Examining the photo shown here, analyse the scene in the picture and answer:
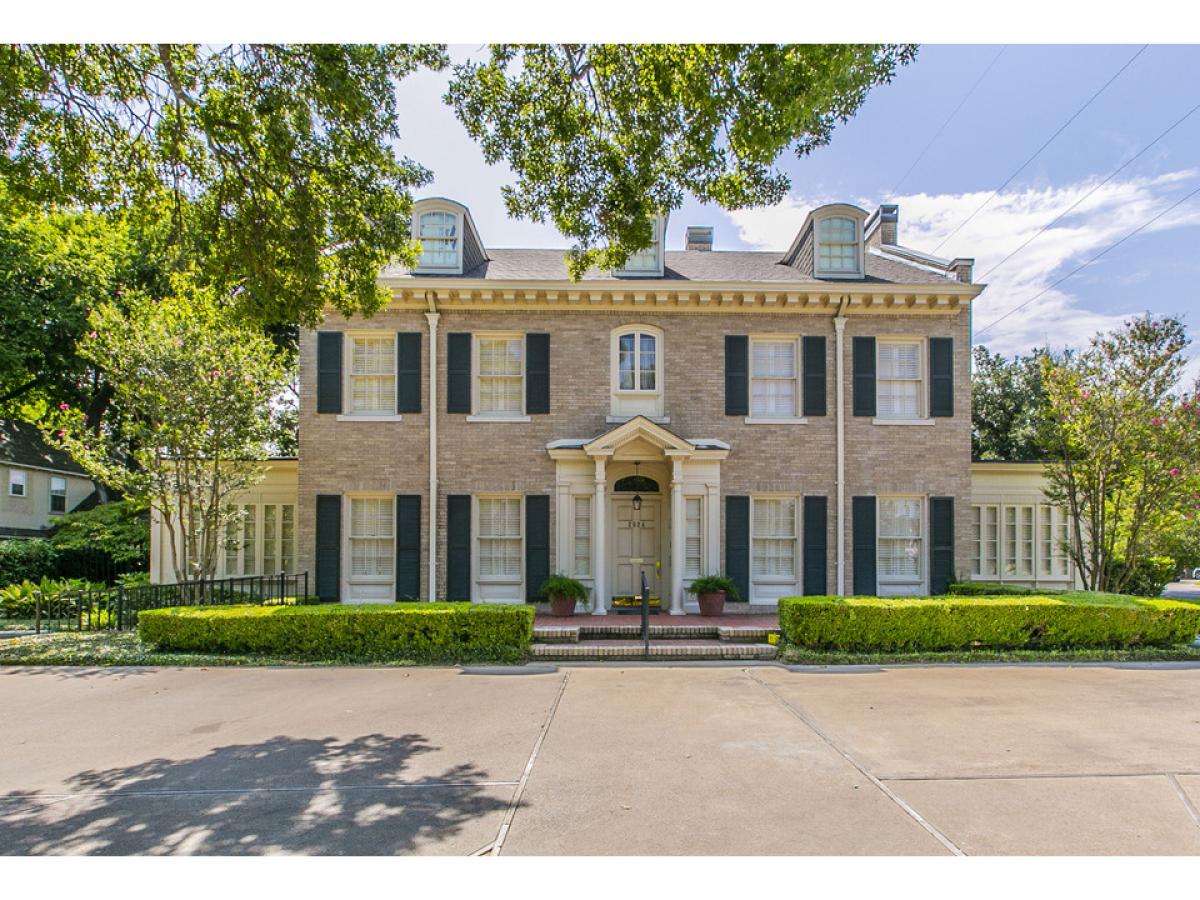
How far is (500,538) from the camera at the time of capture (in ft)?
44.1

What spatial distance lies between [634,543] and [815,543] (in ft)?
11.4

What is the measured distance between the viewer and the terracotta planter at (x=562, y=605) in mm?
12305

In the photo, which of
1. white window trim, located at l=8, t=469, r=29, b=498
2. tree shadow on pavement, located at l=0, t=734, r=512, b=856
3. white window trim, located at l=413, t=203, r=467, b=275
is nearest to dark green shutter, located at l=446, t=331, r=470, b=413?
white window trim, located at l=413, t=203, r=467, b=275

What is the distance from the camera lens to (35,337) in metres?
19.4

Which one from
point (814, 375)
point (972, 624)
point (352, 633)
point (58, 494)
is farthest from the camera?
point (58, 494)

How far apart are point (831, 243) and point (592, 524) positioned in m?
7.43

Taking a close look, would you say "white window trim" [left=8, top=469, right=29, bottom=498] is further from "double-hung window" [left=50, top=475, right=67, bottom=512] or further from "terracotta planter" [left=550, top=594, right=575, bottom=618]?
"terracotta planter" [left=550, top=594, right=575, bottom=618]

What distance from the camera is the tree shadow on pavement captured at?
3.97 metres

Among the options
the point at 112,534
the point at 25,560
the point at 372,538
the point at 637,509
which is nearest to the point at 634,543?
the point at 637,509

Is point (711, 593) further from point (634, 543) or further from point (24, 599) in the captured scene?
point (24, 599)

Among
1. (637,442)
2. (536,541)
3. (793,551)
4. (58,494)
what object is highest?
(637,442)

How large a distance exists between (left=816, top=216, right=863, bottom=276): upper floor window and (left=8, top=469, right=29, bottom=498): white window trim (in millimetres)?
26429

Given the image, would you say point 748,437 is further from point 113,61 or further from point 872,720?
point 113,61

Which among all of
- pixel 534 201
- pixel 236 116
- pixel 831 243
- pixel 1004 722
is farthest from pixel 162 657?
pixel 831 243
